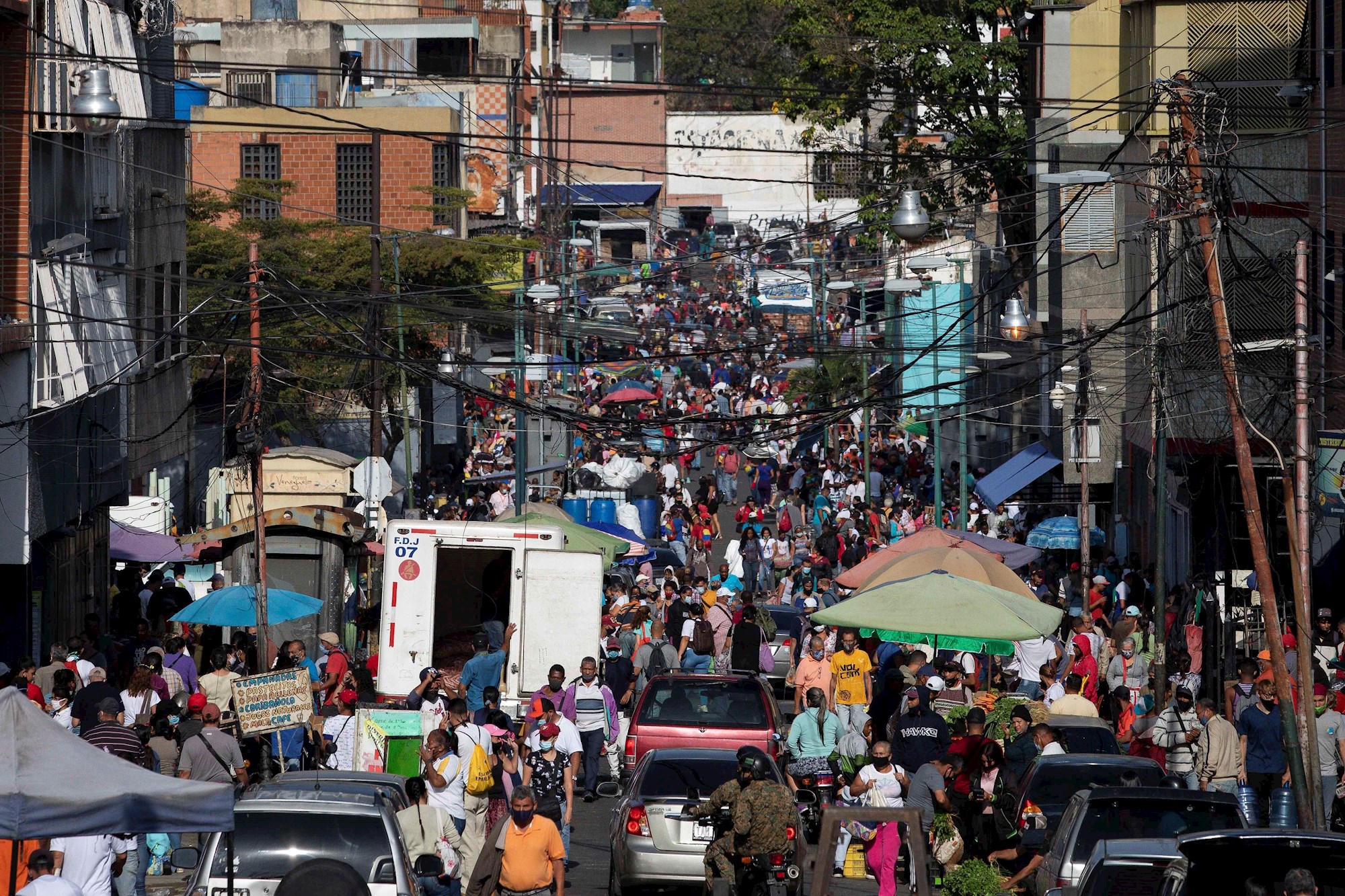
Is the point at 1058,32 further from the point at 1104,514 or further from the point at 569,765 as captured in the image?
the point at 569,765

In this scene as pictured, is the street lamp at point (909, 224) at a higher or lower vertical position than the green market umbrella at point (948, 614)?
higher

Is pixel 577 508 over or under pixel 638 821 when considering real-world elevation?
over

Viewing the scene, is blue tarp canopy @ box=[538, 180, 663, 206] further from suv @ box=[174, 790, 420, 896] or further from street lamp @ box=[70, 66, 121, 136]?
suv @ box=[174, 790, 420, 896]

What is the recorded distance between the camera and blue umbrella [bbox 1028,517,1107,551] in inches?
1259

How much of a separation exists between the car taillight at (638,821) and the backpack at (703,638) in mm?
8259

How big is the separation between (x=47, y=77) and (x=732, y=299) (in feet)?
154

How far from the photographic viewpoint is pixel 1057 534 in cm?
3238

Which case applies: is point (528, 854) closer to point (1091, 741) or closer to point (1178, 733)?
point (1091, 741)

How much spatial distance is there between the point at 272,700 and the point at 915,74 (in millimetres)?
27887

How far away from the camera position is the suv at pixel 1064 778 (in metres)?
13.4

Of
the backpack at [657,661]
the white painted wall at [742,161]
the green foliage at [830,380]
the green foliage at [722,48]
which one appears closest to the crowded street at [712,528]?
the backpack at [657,661]

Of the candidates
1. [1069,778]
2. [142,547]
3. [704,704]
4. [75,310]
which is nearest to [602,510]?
[142,547]

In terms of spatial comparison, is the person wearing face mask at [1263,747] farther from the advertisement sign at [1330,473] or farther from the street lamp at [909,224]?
the advertisement sign at [1330,473]

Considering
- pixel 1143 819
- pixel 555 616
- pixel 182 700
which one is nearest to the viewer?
pixel 1143 819
